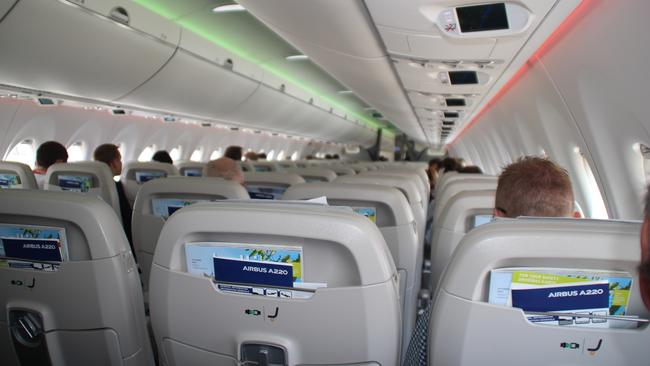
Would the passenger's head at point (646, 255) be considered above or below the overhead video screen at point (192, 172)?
above

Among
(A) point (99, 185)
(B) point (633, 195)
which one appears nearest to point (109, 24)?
(A) point (99, 185)

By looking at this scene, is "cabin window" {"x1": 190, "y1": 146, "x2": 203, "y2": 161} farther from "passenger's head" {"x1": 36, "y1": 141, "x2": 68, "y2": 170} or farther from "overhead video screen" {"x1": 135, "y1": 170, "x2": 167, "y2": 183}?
"passenger's head" {"x1": 36, "y1": 141, "x2": 68, "y2": 170}

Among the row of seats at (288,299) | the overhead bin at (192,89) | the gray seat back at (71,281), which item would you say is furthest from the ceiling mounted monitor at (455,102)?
the gray seat back at (71,281)

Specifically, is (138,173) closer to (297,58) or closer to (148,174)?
(148,174)

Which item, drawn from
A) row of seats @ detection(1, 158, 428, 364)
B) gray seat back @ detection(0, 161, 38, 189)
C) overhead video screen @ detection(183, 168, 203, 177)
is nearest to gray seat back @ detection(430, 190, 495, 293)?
row of seats @ detection(1, 158, 428, 364)

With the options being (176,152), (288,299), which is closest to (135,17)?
(288,299)

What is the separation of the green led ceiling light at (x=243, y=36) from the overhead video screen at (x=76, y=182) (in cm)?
249

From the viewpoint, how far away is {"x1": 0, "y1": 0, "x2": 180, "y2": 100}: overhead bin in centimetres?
393

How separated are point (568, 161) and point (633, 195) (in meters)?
1.71

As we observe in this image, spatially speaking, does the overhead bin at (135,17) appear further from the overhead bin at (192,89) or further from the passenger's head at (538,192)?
the passenger's head at (538,192)

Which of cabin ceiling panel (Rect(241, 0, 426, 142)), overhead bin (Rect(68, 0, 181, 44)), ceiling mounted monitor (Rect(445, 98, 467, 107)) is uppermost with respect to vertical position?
overhead bin (Rect(68, 0, 181, 44))

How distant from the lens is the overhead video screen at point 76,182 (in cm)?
403

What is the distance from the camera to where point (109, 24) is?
4477 mm

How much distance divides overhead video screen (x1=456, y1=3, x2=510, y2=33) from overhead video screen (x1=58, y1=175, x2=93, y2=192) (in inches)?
133
